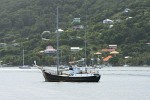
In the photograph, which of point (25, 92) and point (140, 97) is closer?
point (140, 97)

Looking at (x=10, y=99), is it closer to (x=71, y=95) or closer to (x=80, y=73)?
(x=71, y=95)

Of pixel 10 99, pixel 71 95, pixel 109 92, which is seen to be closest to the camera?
pixel 10 99

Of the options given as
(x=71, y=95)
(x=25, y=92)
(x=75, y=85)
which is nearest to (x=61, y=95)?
(x=71, y=95)

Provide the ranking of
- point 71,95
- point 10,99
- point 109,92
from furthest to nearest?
point 109,92, point 71,95, point 10,99

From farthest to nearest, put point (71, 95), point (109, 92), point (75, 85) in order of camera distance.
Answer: point (75, 85) → point (109, 92) → point (71, 95)

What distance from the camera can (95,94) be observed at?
83125 mm

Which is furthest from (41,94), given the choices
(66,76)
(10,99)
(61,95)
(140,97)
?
(66,76)

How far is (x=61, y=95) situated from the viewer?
269ft

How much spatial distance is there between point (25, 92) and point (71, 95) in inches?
384

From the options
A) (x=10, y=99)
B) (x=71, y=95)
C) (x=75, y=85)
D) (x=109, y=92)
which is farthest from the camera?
(x=75, y=85)

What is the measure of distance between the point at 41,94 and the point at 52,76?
2244 cm

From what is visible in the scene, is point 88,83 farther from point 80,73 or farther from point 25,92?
point 25,92

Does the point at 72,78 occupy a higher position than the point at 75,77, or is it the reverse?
the point at 75,77

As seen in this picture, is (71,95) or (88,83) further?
(88,83)
